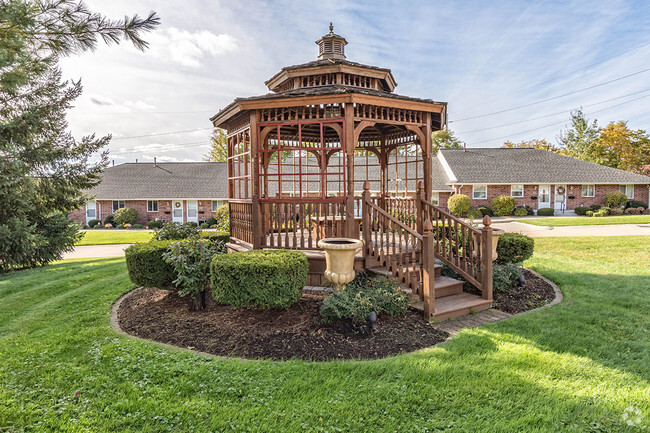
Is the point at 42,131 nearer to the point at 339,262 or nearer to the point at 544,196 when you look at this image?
the point at 339,262

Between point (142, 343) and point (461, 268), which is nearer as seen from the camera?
point (142, 343)

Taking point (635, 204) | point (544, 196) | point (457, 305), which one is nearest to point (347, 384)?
point (457, 305)

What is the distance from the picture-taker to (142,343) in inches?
157

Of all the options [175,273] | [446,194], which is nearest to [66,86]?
[175,273]

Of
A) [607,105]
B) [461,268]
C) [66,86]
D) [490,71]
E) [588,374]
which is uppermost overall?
[607,105]

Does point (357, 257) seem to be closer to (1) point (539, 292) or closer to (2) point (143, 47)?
(1) point (539, 292)

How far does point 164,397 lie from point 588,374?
4037 millimetres

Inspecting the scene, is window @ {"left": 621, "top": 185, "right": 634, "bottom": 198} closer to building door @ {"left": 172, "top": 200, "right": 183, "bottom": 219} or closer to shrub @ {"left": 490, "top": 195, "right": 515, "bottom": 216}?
shrub @ {"left": 490, "top": 195, "right": 515, "bottom": 216}

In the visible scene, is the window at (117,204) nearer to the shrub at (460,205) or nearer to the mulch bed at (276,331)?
the mulch bed at (276,331)

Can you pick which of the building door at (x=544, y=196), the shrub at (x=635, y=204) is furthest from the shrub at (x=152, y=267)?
the shrub at (x=635, y=204)

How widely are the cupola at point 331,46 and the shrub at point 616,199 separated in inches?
1098

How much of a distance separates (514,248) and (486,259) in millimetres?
1962

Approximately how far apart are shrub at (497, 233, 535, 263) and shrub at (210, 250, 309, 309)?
4.81 meters

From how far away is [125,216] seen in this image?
26.0 meters
